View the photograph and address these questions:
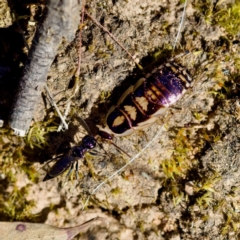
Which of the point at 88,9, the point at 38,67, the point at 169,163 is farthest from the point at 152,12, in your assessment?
the point at 169,163

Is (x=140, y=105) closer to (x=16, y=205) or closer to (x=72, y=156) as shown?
(x=72, y=156)

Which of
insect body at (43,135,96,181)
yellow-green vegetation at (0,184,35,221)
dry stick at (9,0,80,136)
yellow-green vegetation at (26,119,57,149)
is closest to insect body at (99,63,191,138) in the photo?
insect body at (43,135,96,181)

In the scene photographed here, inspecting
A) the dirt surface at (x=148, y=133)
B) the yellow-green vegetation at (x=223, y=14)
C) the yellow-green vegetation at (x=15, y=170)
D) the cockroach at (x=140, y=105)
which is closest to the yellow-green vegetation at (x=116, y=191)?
the dirt surface at (x=148, y=133)

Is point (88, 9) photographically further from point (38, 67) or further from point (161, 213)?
point (161, 213)

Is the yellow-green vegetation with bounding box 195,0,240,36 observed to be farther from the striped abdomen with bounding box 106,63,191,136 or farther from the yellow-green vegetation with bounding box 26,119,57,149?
the yellow-green vegetation with bounding box 26,119,57,149

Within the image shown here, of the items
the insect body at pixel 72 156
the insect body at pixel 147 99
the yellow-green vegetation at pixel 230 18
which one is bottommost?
the insect body at pixel 72 156

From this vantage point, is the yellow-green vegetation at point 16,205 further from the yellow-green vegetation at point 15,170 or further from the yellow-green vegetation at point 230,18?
the yellow-green vegetation at point 230,18
